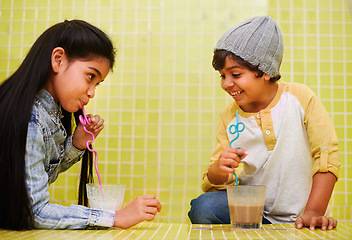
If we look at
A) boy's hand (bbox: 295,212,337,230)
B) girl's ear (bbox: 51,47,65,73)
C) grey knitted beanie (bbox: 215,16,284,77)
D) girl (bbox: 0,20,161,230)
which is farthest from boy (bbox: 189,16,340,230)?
girl's ear (bbox: 51,47,65,73)

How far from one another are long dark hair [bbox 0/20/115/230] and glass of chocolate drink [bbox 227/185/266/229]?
18.0 inches

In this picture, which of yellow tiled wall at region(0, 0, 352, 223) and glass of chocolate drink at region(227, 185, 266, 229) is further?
yellow tiled wall at region(0, 0, 352, 223)

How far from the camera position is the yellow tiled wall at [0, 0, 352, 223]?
1.91 metres

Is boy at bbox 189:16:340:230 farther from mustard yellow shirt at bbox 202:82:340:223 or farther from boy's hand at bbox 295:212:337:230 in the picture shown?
boy's hand at bbox 295:212:337:230

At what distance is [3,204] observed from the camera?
95 centimetres

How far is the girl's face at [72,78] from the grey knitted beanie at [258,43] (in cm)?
43

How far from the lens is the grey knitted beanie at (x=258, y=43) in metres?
1.27

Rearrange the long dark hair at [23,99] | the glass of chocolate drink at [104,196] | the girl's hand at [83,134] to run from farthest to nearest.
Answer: the girl's hand at [83,134]
the glass of chocolate drink at [104,196]
the long dark hair at [23,99]

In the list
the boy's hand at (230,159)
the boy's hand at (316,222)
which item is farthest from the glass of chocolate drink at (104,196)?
the boy's hand at (316,222)

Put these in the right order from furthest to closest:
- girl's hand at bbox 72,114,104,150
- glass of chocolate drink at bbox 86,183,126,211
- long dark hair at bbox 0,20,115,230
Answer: girl's hand at bbox 72,114,104,150 < glass of chocolate drink at bbox 86,183,126,211 < long dark hair at bbox 0,20,115,230

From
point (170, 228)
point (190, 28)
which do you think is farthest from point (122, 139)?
point (170, 228)

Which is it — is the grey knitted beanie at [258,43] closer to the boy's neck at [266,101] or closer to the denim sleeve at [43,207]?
the boy's neck at [266,101]

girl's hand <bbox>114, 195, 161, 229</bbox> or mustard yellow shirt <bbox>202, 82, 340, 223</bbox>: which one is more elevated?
mustard yellow shirt <bbox>202, 82, 340, 223</bbox>

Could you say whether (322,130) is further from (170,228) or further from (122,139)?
(122,139)
